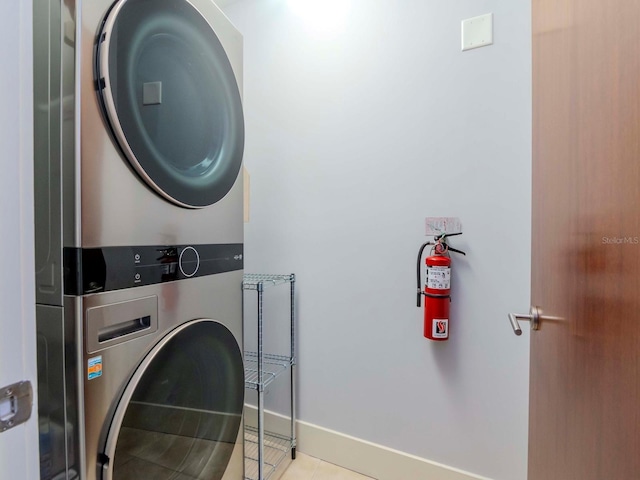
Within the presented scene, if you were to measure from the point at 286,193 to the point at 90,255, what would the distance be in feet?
3.74

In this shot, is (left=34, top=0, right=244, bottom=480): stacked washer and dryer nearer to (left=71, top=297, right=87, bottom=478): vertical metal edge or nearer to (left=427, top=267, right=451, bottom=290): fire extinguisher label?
(left=71, top=297, right=87, bottom=478): vertical metal edge

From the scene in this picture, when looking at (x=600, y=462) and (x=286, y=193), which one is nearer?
(x=600, y=462)

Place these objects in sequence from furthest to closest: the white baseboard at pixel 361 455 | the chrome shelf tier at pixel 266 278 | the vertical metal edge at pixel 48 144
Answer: the chrome shelf tier at pixel 266 278 < the white baseboard at pixel 361 455 < the vertical metal edge at pixel 48 144

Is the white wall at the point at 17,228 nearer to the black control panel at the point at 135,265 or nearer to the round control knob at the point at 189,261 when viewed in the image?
the black control panel at the point at 135,265

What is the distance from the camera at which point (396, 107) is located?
1.44 metres

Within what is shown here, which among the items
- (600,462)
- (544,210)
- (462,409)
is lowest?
(462,409)

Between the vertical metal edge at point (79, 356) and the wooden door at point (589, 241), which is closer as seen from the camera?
the wooden door at point (589, 241)

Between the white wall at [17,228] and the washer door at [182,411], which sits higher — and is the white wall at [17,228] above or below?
above

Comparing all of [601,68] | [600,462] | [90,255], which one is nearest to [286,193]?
[90,255]

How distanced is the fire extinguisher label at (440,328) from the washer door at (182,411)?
0.80 meters

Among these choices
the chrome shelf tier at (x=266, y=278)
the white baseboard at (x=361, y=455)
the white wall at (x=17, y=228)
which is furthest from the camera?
the chrome shelf tier at (x=266, y=278)

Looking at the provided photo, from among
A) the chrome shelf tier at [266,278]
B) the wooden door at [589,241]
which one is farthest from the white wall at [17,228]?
the chrome shelf tier at [266,278]

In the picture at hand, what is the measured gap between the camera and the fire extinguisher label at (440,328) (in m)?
1.28

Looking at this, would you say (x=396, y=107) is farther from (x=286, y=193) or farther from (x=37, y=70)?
(x=37, y=70)
